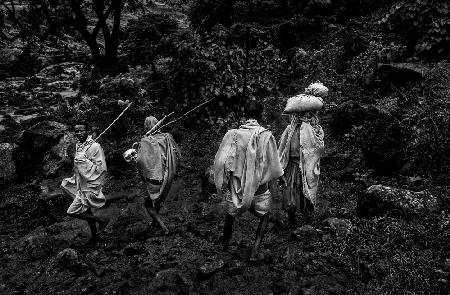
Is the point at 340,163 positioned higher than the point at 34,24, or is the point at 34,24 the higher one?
the point at 34,24

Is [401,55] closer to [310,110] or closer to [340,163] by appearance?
[340,163]

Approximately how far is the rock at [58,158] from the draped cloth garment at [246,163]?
23.3 feet

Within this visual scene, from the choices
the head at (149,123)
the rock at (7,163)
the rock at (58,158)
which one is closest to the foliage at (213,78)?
the rock at (58,158)

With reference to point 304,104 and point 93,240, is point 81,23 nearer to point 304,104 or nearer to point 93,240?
point 93,240

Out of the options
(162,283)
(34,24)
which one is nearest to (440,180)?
(162,283)

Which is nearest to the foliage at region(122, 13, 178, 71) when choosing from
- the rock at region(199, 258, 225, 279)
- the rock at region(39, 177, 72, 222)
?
the rock at region(39, 177, 72, 222)

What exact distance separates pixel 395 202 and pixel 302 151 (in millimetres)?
1465

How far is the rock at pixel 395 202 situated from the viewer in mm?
5094

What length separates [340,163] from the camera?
7.66 m

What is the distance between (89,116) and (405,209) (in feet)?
34.7

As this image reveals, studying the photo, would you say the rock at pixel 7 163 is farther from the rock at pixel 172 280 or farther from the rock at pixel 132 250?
the rock at pixel 172 280

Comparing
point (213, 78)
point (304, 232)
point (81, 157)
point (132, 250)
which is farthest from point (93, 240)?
point (213, 78)

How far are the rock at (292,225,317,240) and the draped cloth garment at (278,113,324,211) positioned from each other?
38 cm

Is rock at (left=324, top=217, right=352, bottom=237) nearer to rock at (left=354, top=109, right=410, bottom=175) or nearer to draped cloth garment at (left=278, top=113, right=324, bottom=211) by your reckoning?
draped cloth garment at (left=278, top=113, right=324, bottom=211)
